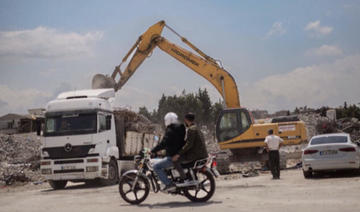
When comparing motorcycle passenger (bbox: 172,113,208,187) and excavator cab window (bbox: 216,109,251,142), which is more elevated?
excavator cab window (bbox: 216,109,251,142)

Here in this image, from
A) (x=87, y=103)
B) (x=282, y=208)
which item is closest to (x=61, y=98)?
(x=87, y=103)

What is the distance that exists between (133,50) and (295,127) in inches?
368

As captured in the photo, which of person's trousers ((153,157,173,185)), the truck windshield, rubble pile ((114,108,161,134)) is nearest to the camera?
person's trousers ((153,157,173,185))

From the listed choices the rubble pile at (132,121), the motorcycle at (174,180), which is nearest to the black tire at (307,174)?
the motorcycle at (174,180)

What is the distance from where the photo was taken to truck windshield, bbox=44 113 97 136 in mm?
18766

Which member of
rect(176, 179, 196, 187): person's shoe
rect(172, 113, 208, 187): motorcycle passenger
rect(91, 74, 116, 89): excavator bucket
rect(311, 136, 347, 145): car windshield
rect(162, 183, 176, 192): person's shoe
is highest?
rect(91, 74, 116, 89): excavator bucket

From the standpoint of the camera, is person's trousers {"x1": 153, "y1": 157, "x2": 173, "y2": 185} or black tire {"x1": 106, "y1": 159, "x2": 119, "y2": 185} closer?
person's trousers {"x1": 153, "y1": 157, "x2": 173, "y2": 185}

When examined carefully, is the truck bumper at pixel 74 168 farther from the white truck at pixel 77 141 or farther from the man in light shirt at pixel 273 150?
the man in light shirt at pixel 273 150

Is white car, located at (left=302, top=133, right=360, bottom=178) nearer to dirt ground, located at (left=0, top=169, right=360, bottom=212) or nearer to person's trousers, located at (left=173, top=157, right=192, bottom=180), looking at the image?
dirt ground, located at (left=0, top=169, right=360, bottom=212)

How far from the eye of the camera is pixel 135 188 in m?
11.6

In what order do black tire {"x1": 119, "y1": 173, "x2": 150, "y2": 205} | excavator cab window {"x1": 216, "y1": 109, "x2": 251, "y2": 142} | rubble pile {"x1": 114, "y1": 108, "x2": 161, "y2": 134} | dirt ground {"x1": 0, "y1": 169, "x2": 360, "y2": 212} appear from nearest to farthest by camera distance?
dirt ground {"x1": 0, "y1": 169, "x2": 360, "y2": 212}
black tire {"x1": 119, "y1": 173, "x2": 150, "y2": 205}
rubble pile {"x1": 114, "y1": 108, "x2": 161, "y2": 134}
excavator cab window {"x1": 216, "y1": 109, "x2": 251, "y2": 142}

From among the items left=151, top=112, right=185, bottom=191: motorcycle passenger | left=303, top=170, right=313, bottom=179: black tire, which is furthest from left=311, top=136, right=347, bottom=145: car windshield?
left=151, top=112, right=185, bottom=191: motorcycle passenger

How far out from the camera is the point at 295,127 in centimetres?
2320

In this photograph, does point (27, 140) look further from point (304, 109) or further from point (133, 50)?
point (304, 109)
